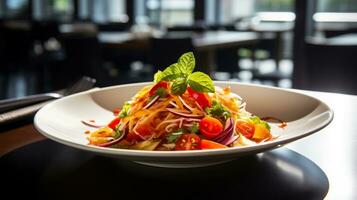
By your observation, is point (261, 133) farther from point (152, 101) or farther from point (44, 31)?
point (44, 31)

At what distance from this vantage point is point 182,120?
81 centimetres

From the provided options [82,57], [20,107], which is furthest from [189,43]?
[20,107]

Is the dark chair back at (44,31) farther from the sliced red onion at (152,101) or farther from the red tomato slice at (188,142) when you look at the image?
the red tomato slice at (188,142)

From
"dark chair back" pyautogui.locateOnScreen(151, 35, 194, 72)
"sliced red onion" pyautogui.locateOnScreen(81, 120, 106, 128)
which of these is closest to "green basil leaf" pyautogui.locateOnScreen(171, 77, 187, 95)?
"sliced red onion" pyautogui.locateOnScreen(81, 120, 106, 128)

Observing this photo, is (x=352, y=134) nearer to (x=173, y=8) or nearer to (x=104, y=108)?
(x=104, y=108)

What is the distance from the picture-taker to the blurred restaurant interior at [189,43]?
375cm

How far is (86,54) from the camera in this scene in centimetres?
420

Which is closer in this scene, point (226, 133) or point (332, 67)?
point (226, 133)

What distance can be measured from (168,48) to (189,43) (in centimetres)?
16

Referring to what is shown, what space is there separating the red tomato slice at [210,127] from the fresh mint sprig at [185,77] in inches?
2.3

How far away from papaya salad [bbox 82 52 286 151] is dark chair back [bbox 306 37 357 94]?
1713 millimetres

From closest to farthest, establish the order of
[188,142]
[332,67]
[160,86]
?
1. [188,142]
2. [160,86]
3. [332,67]

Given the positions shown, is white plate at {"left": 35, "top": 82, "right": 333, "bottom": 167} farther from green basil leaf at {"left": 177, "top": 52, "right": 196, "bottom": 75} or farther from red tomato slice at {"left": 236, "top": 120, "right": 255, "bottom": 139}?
green basil leaf at {"left": 177, "top": 52, "right": 196, "bottom": 75}

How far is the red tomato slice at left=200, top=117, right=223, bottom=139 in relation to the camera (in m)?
0.78
